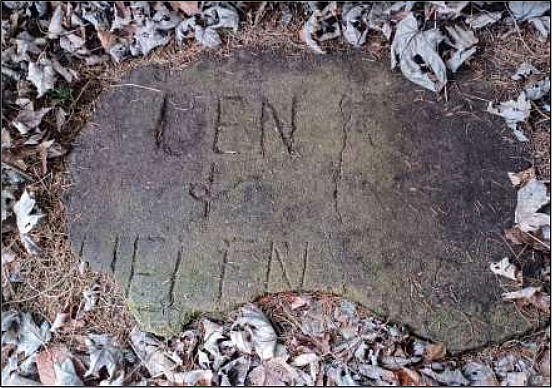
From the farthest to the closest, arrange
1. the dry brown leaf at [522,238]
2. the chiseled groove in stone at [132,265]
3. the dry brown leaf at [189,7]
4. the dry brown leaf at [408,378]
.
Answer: the dry brown leaf at [189,7], the chiseled groove in stone at [132,265], the dry brown leaf at [522,238], the dry brown leaf at [408,378]

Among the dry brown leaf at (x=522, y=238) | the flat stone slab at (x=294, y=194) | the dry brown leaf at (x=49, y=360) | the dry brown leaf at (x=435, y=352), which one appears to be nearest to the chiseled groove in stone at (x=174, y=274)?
the flat stone slab at (x=294, y=194)

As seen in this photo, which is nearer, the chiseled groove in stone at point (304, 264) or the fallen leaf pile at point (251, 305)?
the fallen leaf pile at point (251, 305)

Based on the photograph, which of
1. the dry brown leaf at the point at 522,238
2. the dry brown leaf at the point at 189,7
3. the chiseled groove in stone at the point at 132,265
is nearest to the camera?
the dry brown leaf at the point at 522,238

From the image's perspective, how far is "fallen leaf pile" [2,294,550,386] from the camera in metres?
2.76

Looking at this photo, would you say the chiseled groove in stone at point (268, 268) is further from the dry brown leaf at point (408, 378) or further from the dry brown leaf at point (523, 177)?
the dry brown leaf at point (523, 177)

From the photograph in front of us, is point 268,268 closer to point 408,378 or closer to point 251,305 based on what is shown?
point 251,305

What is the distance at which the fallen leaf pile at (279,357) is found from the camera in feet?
9.06

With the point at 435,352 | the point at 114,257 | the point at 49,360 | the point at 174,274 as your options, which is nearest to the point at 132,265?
the point at 114,257

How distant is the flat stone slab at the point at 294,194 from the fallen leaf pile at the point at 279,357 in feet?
0.28

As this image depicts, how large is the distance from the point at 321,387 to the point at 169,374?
2.31 feet

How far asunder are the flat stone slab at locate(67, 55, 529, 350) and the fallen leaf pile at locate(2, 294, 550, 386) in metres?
0.09

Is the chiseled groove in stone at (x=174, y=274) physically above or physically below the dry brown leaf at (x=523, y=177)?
below

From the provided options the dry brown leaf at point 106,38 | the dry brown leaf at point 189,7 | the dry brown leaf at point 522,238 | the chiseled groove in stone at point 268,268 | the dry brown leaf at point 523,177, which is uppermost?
the dry brown leaf at point 189,7

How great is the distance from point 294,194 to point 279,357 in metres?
0.79
